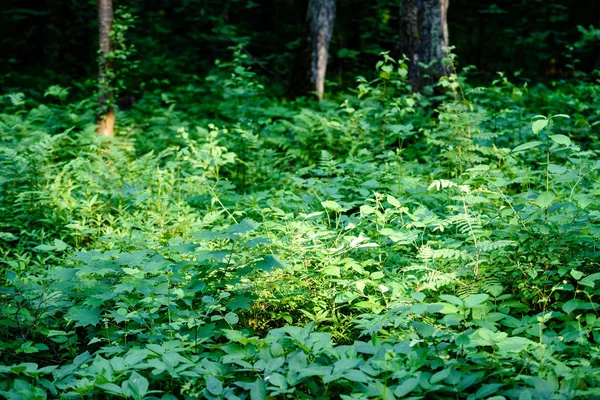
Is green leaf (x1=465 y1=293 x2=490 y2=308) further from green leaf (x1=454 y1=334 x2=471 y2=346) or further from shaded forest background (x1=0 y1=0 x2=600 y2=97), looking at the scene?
shaded forest background (x1=0 y1=0 x2=600 y2=97)

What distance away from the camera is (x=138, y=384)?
2531 mm

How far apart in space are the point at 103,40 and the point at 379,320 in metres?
6.06

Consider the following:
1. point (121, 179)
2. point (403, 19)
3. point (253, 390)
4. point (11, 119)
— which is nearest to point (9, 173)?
point (121, 179)

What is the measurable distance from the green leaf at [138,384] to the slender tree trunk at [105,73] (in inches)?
212

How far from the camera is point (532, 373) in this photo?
2.45m

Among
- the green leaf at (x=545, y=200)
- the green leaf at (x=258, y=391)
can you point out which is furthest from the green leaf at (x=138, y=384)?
the green leaf at (x=545, y=200)

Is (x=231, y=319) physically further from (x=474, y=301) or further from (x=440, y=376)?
(x=474, y=301)

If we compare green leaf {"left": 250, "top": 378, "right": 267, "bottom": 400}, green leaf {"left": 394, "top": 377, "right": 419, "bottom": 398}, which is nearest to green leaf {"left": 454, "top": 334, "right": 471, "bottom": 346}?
green leaf {"left": 394, "top": 377, "right": 419, "bottom": 398}

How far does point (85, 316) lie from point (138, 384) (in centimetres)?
79

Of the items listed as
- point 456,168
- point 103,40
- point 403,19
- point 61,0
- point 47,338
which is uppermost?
point 61,0

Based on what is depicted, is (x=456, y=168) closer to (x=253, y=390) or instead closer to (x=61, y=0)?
(x=253, y=390)

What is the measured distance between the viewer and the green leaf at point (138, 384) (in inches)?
98.1

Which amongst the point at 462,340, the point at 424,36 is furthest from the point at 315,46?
the point at 462,340

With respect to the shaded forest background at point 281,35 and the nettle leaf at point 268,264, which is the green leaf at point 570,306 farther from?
the shaded forest background at point 281,35
